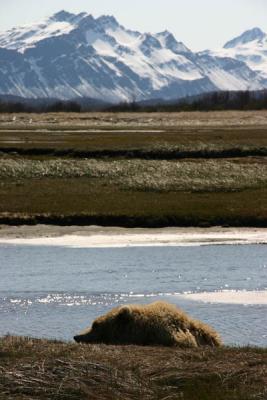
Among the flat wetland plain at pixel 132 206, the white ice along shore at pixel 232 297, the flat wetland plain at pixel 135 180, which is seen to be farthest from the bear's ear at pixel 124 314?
the flat wetland plain at pixel 135 180

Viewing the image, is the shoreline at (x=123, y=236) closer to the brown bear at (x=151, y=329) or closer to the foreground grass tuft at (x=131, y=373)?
the brown bear at (x=151, y=329)

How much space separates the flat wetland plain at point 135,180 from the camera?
149ft

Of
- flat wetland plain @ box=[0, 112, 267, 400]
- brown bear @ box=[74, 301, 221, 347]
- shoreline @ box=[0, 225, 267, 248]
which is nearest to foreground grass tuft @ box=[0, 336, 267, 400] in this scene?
flat wetland plain @ box=[0, 112, 267, 400]

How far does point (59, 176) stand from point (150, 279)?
89.1ft

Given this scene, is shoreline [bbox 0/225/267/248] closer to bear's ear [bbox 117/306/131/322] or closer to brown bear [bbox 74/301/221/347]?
brown bear [bbox 74/301/221/347]

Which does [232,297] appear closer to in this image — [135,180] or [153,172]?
[135,180]

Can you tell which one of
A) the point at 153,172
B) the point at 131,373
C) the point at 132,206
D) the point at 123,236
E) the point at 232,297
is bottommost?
the point at 232,297

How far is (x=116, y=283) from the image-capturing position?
30172 millimetres

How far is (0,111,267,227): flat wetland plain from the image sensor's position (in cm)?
4544

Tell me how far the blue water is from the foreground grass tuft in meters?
4.84

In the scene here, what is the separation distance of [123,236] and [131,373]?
90.1 feet

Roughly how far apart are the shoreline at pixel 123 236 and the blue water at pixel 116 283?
1335 millimetres

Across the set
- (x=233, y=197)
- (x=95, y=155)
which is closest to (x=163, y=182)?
(x=233, y=197)

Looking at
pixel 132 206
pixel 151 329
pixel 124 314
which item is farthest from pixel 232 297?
pixel 132 206
